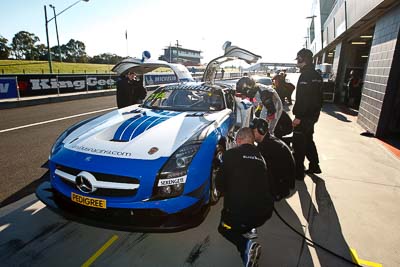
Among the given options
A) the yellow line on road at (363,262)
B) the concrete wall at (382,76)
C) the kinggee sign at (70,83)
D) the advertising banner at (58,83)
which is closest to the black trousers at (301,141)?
the yellow line on road at (363,262)

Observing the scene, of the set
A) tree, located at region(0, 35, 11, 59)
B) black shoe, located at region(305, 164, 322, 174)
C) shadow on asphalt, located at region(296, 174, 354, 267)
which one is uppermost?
tree, located at region(0, 35, 11, 59)

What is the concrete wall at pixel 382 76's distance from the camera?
6629 millimetres

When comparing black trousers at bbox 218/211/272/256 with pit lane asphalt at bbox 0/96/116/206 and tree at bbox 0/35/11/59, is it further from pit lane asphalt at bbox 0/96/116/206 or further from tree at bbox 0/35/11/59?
tree at bbox 0/35/11/59

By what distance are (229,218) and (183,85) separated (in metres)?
2.95

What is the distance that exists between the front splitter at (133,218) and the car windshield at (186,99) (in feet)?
6.28

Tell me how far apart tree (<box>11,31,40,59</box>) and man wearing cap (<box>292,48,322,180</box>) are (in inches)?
3760

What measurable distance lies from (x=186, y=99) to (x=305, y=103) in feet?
6.32

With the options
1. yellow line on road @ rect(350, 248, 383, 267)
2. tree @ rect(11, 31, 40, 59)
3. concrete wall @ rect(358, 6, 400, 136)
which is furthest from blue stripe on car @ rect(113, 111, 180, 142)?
tree @ rect(11, 31, 40, 59)

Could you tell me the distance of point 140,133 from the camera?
2.90 m

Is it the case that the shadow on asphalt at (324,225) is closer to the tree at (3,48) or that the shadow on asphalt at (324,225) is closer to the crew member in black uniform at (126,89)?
the crew member in black uniform at (126,89)

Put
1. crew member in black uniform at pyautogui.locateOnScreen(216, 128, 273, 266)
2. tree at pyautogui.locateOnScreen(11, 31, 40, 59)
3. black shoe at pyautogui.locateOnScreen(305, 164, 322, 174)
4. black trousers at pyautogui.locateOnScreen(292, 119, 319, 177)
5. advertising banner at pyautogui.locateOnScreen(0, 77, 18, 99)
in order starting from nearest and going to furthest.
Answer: crew member in black uniform at pyautogui.locateOnScreen(216, 128, 273, 266)
black trousers at pyautogui.locateOnScreen(292, 119, 319, 177)
black shoe at pyautogui.locateOnScreen(305, 164, 322, 174)
advertising banner at pyautogui.locateOnScreen(0, 77, 18, 99)
tree at pyautogui.locateOnScreen(11, 31, 40, 59)

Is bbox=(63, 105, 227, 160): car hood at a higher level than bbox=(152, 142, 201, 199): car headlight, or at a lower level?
higher

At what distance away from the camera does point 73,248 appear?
8.16 ft

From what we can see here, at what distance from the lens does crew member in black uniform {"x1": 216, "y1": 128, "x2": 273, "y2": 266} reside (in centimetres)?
206
